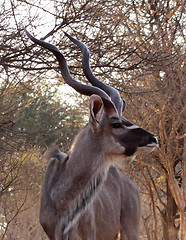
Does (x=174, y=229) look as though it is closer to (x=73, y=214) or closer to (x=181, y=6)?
(x=181, y=6)

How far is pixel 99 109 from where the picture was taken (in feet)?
14.0

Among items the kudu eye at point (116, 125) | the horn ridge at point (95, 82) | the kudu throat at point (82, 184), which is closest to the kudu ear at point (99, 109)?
the kudu eye at point (116, 125)

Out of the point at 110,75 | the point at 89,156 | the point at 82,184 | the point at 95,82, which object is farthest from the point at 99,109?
the point at 110,75

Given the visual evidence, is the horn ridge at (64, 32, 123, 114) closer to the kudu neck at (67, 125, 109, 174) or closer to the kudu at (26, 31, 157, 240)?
the kudu at (26, 31, 157, 240)

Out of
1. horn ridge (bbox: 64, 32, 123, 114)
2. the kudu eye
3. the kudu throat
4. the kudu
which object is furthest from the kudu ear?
horn ridge (bbox: 64, 32, 123, 114)

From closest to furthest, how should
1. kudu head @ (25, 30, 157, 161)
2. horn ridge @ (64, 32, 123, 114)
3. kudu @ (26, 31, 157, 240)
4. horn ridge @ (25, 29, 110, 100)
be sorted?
kudu head @ (25, 30, 157, 161) < kudu @ (26, 31, 157, 240) < horn ridge @ (25, 29, 110, 100) < horn ridge @ (64, 32, 123, 114)

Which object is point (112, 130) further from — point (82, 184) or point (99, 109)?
point (82, 184)

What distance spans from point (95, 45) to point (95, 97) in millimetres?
1558

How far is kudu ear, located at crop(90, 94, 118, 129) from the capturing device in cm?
421

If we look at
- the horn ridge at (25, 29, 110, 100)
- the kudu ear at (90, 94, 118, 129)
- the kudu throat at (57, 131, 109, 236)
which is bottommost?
the kudu throat at (57, 131, 109, 236)

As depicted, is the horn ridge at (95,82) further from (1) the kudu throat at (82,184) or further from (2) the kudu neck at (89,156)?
(1) the kudu throat at (82,184)

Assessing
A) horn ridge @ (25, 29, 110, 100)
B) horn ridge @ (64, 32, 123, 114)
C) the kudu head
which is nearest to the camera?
the kudu head

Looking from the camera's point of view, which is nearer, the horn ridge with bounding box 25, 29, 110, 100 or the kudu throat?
the kudu throat

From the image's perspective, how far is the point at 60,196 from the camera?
432cm
